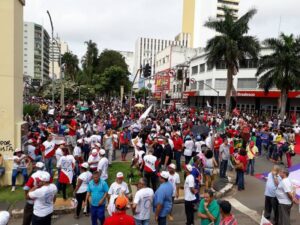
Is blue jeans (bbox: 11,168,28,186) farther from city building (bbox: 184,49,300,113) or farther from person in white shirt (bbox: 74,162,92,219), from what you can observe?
city building (bbox: 184,49,300,113)

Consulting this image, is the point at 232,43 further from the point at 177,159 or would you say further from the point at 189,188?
the point at 189,188

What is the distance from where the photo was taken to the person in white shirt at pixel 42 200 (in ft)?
20.0

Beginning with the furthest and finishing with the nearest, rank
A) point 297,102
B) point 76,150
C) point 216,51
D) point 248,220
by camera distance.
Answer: point 297,102 < point 216,51 < point 76,150 < point 248,220

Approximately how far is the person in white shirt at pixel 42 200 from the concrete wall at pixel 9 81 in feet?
18.4

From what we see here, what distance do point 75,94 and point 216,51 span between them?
21865 millimetres


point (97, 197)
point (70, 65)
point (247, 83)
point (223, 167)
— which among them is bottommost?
point (223, 167)

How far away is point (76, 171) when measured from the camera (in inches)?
396

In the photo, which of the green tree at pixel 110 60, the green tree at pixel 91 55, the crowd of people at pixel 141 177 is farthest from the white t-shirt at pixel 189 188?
the green tree at pixel 91 55

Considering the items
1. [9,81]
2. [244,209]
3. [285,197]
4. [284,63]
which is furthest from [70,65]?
[285,197]

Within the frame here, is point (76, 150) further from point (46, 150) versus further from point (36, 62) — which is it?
point (36, 62)

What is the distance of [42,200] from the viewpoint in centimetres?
615

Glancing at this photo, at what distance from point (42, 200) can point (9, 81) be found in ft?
20.7

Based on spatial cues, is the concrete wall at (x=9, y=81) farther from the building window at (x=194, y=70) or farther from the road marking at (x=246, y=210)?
the building window at (x=194, y=70)

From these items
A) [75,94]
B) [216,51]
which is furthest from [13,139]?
[75,94]
